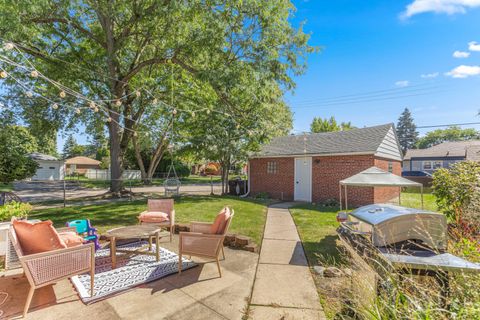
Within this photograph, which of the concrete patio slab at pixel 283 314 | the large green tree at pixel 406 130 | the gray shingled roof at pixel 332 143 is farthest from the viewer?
the large green tree at pixel 406 130

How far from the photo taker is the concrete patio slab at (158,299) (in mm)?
2895

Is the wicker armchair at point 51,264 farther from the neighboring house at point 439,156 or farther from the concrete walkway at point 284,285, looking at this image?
the neighboring house at point 439,156

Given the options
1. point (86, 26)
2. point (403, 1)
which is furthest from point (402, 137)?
point (86, 26)

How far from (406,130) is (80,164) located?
A: 2635 inches

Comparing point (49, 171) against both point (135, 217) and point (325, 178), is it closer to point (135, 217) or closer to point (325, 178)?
point (135, 217)

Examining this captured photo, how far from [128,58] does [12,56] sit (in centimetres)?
524

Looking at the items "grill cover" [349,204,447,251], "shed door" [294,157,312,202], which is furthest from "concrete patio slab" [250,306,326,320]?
"shed door" [294,157,312,202]

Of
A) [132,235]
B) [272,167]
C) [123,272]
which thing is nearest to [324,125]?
[272,167]

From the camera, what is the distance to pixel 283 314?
293 cm

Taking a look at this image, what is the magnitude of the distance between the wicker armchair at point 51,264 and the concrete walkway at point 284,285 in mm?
2383

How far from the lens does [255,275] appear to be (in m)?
4.00

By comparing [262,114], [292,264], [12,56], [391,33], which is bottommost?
[292,264]

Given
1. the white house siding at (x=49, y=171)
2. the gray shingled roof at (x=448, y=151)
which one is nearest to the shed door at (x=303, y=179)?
the gray shingled roof at (x=448, y=151)

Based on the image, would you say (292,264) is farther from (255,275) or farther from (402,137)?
(402,137)
